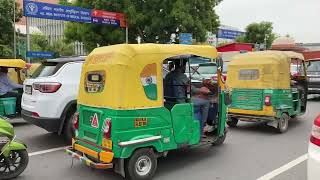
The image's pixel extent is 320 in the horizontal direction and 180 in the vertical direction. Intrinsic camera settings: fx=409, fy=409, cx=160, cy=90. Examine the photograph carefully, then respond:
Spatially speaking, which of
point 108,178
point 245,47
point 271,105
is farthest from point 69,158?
point 245,47

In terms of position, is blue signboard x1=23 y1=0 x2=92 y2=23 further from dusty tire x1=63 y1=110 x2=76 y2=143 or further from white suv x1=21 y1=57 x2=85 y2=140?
dusty tire x1=63 y1=110 x2=76 y2=143

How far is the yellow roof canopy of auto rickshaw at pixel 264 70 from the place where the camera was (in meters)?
9.92

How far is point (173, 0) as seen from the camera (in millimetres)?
27359

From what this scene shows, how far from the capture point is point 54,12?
70.9 feet

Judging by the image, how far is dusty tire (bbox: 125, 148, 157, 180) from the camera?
230 inches

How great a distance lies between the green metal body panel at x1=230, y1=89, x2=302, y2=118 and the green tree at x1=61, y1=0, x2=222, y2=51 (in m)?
16.7

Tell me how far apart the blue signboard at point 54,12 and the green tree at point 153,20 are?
4.69 meters

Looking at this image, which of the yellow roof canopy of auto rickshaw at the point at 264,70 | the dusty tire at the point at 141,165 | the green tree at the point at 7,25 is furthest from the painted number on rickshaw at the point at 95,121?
the green tree at the point at 7,25

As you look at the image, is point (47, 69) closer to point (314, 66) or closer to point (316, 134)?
point (316, 134)

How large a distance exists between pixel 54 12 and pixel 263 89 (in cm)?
1477

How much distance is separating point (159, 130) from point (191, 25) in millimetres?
21350

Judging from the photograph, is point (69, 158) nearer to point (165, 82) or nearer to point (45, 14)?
point (165, 82)

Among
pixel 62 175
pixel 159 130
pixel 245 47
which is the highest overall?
pixel 245 47

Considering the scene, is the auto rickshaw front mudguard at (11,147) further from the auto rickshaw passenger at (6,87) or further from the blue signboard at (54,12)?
the blue signboard at (54,12)
